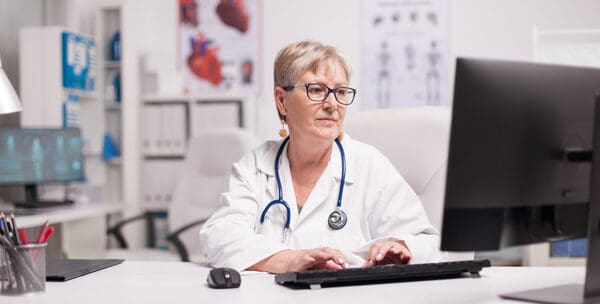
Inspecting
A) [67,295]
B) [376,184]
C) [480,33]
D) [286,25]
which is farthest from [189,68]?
[67,295]

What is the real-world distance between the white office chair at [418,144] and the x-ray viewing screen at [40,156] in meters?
2.22

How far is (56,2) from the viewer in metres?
4.41

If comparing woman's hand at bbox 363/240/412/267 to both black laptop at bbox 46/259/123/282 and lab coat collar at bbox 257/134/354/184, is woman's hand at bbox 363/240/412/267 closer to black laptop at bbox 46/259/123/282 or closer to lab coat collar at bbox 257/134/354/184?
lab coat collar at bbox 257/134/354/184

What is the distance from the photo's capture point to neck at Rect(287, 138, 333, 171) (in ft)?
6.10

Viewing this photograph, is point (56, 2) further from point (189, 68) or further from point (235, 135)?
point (235, 135)

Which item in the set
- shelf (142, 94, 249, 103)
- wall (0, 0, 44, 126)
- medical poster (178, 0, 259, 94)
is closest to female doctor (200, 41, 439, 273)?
shelf (142, 94, 249, 103)

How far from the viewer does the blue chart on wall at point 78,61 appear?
398 cm

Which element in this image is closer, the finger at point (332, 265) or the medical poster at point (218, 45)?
the finger at point (332, 265)

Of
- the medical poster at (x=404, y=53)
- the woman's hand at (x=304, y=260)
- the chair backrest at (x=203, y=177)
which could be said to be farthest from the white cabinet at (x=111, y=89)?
the woman's hand at (x=304, y=260)

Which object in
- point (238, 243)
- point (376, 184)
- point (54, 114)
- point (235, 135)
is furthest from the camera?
point (54, 114)

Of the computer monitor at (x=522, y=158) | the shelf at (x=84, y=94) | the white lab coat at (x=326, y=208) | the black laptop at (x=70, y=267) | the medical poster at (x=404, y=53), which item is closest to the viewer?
the computer monitor at (x=522, y=158)

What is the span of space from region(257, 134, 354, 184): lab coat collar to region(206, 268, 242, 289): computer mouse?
0.52 m

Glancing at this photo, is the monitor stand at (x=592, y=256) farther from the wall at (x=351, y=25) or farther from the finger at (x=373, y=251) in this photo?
the wall at (x=351, y=25)

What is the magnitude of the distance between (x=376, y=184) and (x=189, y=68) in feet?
11.2
